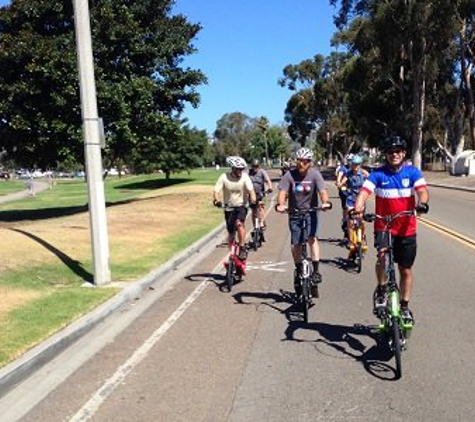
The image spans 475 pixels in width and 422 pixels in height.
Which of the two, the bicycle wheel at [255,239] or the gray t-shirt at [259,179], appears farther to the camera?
the gray t-shirt at [259,179]

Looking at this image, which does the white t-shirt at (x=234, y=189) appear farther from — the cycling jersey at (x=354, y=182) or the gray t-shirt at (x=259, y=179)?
the gray t-shirt at (x=259, y=179)

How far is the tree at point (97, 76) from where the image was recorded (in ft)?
74.8

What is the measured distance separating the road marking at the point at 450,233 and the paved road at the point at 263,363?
4546 millimetres

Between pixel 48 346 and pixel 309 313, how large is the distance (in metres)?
3.12

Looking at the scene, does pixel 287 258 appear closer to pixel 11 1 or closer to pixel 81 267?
pixel 81 267

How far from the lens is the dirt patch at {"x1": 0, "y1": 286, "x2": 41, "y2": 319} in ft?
27.8

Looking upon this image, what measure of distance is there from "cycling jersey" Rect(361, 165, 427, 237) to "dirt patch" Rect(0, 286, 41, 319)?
15.4ft

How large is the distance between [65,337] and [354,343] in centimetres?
302

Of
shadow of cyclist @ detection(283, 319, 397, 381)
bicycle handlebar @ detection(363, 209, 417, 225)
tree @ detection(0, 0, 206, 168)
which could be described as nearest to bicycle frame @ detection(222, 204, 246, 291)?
shadow of cyclist @ detection(283, 319, 397, 381)

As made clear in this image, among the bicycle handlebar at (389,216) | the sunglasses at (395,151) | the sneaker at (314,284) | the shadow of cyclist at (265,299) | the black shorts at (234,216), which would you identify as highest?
the sunglasses at (395,151)

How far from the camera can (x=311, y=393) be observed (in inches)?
211

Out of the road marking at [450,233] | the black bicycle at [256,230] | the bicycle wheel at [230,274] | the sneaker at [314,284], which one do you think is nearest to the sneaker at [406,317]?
the sneaker at [314,284]

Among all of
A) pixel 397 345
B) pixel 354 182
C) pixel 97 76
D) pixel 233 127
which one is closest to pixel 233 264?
pixel 354 182

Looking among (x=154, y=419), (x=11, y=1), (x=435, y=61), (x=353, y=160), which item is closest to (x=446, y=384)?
(x=154, y=419)
